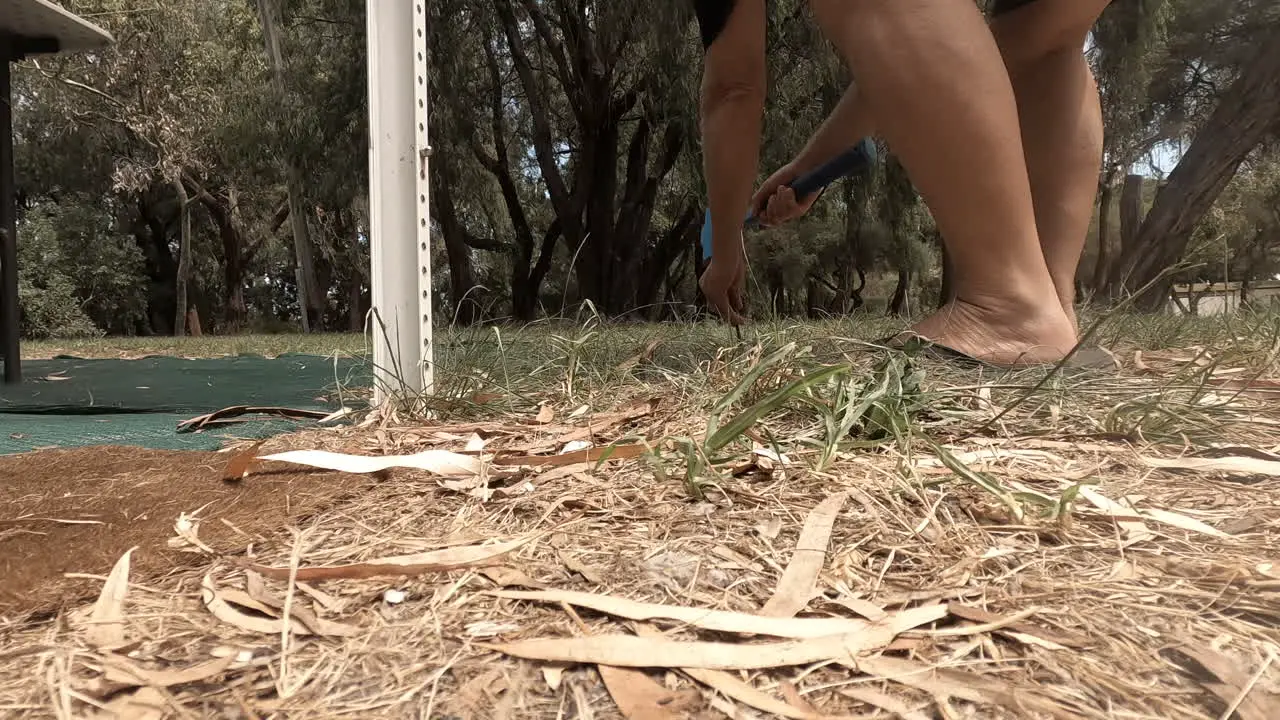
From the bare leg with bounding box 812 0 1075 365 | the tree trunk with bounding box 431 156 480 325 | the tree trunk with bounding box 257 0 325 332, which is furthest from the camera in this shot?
the tree trunk with bounding box 257 0 325 332

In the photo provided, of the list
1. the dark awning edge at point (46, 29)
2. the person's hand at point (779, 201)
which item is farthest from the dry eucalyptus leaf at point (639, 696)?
the dark awning edge at point (46, 29)

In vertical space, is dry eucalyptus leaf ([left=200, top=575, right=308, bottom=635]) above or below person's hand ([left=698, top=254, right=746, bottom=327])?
below

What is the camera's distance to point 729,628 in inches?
17.4

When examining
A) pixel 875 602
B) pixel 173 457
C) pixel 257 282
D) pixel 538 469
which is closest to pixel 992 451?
pixel 875 602

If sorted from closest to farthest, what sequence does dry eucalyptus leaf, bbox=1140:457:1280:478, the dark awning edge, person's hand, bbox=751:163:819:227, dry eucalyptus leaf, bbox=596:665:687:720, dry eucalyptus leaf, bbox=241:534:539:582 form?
dry eucalyptus leaf, bbox=596:665:687:720
dry eucalyptus leaf, bbox=241:534:539:582
dry eucalyptus leaf, bbox=1140:457:1280:478
person's hand, bbox=751:163:819:227
the dark awning edge

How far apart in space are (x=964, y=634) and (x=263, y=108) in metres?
8.88

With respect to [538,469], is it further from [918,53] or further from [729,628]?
[918,53]

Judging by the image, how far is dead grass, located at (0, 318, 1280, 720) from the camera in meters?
0.40

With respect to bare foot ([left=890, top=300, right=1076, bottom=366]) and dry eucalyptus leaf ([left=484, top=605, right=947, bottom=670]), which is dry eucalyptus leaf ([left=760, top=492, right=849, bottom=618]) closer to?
dry eucalyptus leaf ([left=484, top=605, right=947, bottom=670])

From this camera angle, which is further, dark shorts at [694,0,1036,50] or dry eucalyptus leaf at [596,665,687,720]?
dark shorts at [694,0,1036,50]

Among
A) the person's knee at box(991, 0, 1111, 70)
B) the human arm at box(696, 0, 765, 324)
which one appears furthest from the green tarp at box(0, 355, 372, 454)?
the person's knee at box(991, 0, 1111, 70)

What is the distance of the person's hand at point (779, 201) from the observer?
1924mm

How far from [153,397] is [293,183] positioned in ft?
22.7

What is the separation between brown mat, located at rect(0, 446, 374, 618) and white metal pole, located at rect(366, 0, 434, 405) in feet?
1.04
